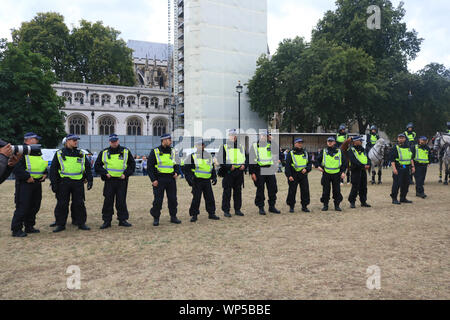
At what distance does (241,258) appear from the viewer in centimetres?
566

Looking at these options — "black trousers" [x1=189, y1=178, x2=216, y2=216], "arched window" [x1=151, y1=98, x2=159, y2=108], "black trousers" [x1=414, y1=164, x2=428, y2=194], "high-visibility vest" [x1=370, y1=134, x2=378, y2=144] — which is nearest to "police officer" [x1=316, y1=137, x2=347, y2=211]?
"black trousers" [x1=189, y1=178, x2=216, y2=216]

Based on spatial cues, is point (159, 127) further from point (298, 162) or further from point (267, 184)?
point (298, 162)

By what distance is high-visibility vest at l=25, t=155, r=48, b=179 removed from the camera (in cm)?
805

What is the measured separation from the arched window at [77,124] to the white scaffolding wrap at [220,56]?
64.3 ft

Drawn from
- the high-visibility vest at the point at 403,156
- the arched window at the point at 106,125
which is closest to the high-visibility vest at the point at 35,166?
the high-visibility vest at the point at 403,156

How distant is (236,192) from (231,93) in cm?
4049

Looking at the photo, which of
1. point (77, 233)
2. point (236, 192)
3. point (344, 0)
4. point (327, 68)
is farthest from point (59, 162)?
point (344, 0)

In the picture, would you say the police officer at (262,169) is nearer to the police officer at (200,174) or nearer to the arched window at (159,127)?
the police officer at (200,174)

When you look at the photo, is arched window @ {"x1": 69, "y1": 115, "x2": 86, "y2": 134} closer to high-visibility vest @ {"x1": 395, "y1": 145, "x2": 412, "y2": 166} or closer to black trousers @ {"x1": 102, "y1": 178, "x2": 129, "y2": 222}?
black trousers @ {"x1": 102, "y1": 178, "x2": 129, "y2": 222}

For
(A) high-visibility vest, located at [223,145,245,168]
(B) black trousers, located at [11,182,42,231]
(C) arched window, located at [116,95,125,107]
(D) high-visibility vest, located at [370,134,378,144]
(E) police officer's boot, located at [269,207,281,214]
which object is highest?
(C) arched window, located at [116,95,125,107]

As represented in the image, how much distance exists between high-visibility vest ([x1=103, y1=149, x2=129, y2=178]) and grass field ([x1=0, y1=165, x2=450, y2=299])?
1.20m

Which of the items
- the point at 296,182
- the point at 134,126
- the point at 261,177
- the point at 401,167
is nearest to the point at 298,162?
the point at 296,182

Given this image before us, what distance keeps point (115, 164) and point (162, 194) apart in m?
1.23

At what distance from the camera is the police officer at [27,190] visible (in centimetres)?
770
